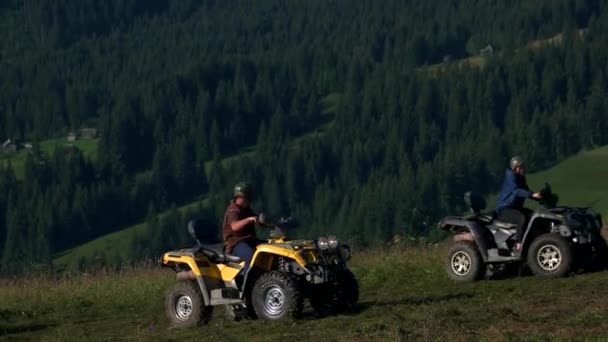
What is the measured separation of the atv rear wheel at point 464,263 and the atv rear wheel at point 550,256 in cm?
88

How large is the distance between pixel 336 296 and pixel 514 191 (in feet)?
14.7

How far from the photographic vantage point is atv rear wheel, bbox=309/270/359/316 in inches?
702

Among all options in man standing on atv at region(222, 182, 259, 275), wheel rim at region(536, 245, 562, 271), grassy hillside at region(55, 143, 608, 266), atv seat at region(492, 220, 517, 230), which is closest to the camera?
man standing on atv at region(222, 182, 259, 275)

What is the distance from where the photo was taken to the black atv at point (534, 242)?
2061cm

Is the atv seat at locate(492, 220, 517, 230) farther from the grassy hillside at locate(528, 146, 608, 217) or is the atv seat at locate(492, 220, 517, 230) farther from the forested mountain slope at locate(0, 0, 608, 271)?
the forested mountain slope at locate(0, 0, 608, 271)

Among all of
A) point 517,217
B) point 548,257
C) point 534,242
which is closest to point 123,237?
point 517,217

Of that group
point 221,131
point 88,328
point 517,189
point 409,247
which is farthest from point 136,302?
point 221,131

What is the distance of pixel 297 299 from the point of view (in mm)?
17125

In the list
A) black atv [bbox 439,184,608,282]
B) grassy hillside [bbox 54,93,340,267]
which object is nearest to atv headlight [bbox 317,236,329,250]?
black atv [bbox 439,184,608,282]

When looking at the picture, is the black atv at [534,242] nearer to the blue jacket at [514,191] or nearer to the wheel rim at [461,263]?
the wheel rim at [461,263]

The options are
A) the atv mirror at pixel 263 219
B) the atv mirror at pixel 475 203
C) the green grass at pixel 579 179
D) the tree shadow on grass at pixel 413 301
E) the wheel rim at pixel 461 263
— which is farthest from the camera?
the green grass at pixel 579 179

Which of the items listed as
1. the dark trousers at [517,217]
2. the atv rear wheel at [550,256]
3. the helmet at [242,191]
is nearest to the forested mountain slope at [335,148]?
the dark trousers at [517,217]

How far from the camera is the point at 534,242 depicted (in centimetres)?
2078

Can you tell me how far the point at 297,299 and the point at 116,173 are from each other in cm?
15450
